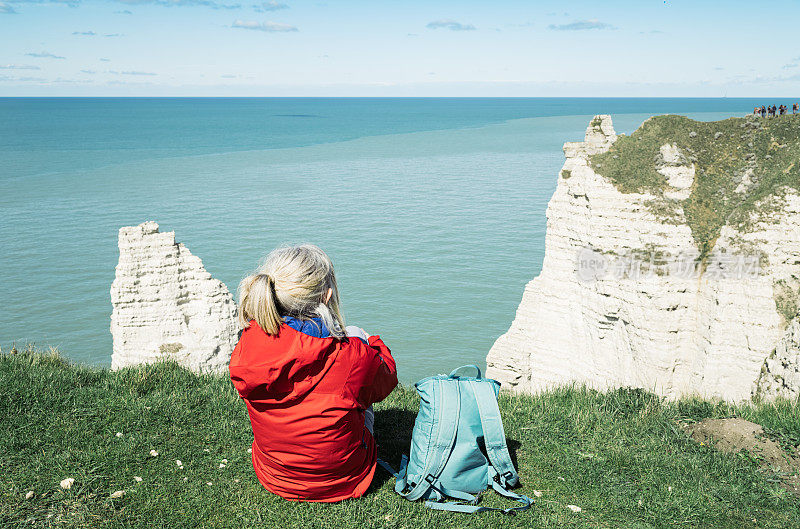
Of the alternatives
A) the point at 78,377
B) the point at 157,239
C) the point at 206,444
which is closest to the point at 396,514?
the point at 206,444

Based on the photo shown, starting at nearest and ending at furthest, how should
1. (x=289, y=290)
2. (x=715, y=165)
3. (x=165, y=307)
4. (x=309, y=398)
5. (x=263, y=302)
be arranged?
(x=263, y=302) < (x=289, y=290) < (x=309, y=398) < (x=715, y=165) < (x=165, y=307)

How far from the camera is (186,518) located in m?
4.72

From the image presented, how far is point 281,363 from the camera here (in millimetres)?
4203

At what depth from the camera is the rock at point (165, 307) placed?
534 inches

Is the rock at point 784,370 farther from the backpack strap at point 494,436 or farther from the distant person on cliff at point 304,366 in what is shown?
the distant person on cliff at point 304,366

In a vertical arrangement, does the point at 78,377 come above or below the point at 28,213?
above

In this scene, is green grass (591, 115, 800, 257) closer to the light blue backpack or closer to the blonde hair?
the light blue backpack

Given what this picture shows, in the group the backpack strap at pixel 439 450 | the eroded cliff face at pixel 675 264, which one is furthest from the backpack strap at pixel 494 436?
the eroded cliff face at pixel 675 264

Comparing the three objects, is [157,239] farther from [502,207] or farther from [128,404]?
[502,207]

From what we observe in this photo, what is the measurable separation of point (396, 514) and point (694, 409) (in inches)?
165

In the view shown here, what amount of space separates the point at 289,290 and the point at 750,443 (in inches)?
201

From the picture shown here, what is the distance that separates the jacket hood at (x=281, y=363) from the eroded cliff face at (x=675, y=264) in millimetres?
8885

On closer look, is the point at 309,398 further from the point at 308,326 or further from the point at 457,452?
the point at 457,452

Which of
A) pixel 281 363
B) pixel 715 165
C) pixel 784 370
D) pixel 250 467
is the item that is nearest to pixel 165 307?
pixel 250 467
